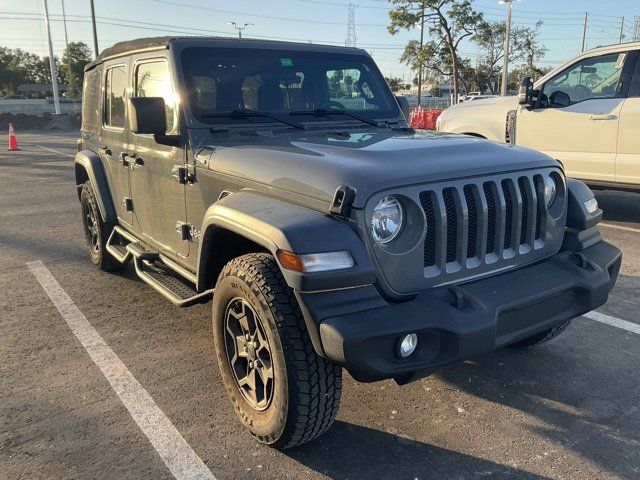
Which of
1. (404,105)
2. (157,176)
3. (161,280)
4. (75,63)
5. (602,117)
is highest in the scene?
(75,63)

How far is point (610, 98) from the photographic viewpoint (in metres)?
6.59

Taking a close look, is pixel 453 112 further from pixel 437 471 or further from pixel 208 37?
pixel 437 471

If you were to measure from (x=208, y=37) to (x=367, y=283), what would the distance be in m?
2.27

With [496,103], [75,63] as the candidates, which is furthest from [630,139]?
[75,63]

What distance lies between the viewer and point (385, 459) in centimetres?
266

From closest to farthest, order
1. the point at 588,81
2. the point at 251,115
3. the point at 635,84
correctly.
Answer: the point at 251,115, the point at 635,84, the point at 588,81

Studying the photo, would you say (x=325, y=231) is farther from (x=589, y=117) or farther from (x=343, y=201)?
(x=589, y=117)

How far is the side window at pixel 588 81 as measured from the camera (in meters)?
6.54

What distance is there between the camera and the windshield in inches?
139

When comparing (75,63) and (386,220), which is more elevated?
(75,63)

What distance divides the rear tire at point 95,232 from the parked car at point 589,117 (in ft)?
17.1

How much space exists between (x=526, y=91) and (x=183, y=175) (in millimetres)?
5110

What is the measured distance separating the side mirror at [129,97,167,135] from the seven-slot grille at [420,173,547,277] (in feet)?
5.52

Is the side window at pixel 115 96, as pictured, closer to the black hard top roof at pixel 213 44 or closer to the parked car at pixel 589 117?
the black hard top roof at pixel 213 44
